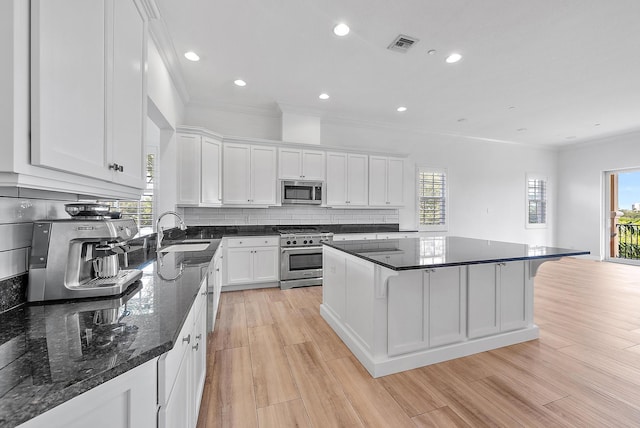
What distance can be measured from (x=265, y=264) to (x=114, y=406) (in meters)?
3.48

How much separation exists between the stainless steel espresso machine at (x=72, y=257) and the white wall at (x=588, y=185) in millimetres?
9237

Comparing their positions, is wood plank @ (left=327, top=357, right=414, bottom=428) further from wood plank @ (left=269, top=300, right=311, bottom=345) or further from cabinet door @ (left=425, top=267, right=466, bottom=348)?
cabinet door @ (left=425, top=267, right=466, bottom=348)

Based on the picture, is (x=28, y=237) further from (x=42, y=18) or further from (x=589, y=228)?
(x=589, y=228)

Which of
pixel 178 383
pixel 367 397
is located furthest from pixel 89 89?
pixel 367 397

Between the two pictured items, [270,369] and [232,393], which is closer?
[232,393]

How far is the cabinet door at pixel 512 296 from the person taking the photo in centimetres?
238

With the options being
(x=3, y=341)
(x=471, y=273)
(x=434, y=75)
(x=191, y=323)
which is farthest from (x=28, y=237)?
(x=434, y=75)

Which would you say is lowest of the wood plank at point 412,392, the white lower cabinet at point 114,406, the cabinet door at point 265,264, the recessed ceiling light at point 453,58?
the wood plank at point 412,392

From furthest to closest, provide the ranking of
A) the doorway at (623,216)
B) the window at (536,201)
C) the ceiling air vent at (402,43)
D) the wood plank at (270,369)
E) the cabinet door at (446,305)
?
the window at (536,201) < the doorway at (623,216) < the ceiling air vent at (402,43) < the cabinet door at (446,305) < the wood plank at (270,369)

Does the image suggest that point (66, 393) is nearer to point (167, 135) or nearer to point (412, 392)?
point (412, 392)

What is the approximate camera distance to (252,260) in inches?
159

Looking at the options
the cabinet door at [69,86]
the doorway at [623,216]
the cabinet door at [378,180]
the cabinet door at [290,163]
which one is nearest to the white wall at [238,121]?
the cabinet door at [290,163]

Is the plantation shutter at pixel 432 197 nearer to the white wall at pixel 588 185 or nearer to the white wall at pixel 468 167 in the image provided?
the white wall at pixel 468 167

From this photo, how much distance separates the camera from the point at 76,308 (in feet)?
3.34
